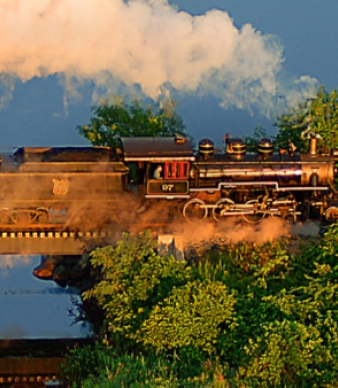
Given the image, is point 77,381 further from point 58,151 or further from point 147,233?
Answer: point 58,151

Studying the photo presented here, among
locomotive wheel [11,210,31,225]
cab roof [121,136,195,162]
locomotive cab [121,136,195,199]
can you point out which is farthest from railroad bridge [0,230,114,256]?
cab roof [121,136,195,162]

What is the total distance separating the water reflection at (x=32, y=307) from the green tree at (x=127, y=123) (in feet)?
17.5

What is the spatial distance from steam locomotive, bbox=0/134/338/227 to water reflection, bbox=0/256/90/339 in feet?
13.0

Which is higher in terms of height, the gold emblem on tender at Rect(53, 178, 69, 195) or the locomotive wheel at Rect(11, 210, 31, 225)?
the gold emblem on tender at Rect(53, 178, 69, 195)

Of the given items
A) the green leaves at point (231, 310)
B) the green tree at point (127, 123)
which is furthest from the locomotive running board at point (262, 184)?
the green tree at point (127, 123)

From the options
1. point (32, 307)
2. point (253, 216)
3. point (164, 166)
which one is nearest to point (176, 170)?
point (164, 166)

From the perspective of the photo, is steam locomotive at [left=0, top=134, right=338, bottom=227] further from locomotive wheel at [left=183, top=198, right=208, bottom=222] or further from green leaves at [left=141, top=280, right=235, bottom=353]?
green leaves at [left=141, top=280, right=235, bottom=353]

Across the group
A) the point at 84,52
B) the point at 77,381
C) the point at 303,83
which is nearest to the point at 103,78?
the point at 84,52

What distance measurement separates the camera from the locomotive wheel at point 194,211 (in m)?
21.4

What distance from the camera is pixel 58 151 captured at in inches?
851

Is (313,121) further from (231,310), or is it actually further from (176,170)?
(231,310)

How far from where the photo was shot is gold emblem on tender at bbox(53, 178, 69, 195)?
20953 mm

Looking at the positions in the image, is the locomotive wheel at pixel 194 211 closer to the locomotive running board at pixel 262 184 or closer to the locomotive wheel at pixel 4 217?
the locomotive running board at pixel 262 184

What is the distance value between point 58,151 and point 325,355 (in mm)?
9340
